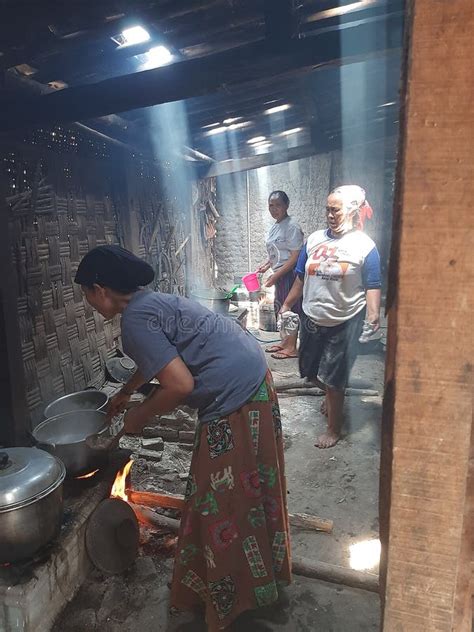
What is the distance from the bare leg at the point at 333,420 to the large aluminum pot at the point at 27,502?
8.33ft

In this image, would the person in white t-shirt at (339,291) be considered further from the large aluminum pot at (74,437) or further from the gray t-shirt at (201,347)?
the large aluminum pot at (74,437)

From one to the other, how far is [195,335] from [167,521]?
63.7 inches

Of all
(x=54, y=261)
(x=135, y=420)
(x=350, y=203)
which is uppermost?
(x=350, y=203)

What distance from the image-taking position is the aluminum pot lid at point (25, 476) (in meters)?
1.93

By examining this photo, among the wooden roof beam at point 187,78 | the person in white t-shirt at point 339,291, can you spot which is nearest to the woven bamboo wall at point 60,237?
the wooden roof beam at point 187,78

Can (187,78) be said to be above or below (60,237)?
above

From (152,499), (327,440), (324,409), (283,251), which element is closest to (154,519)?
(152,499)

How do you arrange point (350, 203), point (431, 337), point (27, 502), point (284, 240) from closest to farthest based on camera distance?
1. point (431, 337)
2. point (27, 502)
3. point (350, 203)
4. point (284, 240)

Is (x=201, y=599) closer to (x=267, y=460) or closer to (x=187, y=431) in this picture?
(x=267, y=460)

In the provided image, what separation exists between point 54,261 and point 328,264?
8.07 ft

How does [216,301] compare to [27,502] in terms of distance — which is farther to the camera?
[216,301]

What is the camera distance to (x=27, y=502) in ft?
6.36

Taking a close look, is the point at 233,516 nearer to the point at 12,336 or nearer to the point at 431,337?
the point at 431,337

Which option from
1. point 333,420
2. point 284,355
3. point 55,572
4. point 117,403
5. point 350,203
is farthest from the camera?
point 284,355
